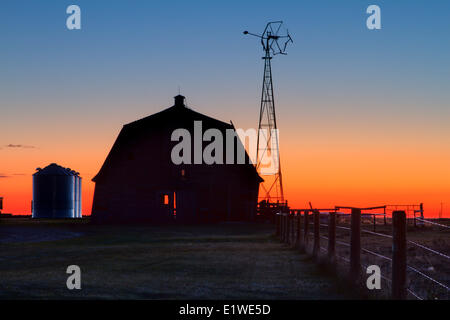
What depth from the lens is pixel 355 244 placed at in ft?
29.9

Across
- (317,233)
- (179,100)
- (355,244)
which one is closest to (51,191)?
(179,100)

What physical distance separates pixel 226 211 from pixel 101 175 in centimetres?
851

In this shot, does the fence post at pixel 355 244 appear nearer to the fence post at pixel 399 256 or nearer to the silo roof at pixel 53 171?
the fence post at pixel 399 256

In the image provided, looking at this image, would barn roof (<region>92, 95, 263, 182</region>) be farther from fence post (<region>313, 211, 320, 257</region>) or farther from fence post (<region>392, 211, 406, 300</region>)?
fence post (<region>392, 211, 406, 300</region>)

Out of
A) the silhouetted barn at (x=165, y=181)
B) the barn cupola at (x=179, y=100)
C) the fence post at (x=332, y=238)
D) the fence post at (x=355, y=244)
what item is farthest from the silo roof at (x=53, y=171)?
the fence post at (x=355, y=244)

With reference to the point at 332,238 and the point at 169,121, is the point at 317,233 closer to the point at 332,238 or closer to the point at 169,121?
the point at 332,238

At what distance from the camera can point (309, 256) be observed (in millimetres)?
14406

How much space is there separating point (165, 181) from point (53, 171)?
16977 millimetres

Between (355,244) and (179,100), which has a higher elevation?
(179,100)

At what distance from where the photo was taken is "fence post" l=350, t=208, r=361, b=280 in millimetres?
8992

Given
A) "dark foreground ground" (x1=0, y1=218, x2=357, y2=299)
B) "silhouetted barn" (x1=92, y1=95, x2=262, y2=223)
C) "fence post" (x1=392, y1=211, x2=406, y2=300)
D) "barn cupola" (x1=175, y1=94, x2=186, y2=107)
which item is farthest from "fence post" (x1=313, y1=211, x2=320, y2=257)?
Answer: "barn cupola" (x1=175, y1=94, x2=186, y2=107)

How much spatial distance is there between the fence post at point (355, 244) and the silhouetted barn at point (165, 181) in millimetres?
33779
